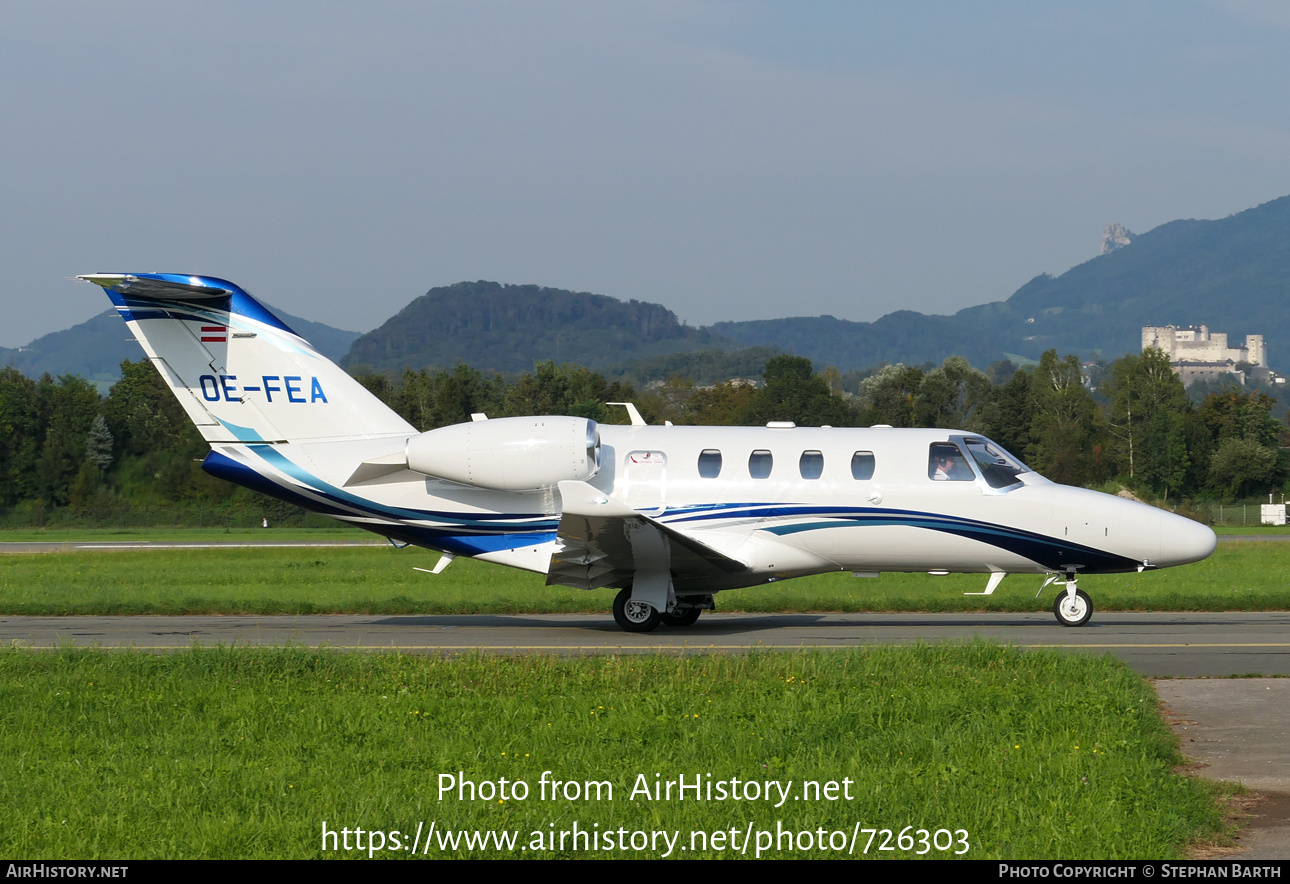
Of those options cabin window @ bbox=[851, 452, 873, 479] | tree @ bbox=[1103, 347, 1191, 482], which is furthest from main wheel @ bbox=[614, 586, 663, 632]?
tree @ bbox=[1103, 347, 1191, 482]

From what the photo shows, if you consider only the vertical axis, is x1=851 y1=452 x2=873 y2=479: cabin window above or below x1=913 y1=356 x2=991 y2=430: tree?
below

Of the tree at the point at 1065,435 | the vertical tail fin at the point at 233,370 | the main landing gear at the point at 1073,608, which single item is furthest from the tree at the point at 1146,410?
the vertical tail fin at the point at 233,370

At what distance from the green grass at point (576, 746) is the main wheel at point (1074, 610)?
5.55 meters

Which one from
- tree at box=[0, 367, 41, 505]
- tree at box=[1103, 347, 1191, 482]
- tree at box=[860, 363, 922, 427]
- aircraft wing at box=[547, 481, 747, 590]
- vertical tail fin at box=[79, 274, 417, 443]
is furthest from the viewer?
tree at box=[0, 367, 41, 505]

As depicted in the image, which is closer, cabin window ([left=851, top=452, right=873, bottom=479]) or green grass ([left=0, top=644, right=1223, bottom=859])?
green grass ([left=0, top=644, right=1223, bottom=859])

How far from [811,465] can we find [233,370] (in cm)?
851

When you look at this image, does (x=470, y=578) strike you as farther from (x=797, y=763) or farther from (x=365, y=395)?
(x=797, y=763)

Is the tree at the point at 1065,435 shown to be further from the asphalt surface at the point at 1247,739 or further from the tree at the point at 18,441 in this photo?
the tree at the point at 18,441

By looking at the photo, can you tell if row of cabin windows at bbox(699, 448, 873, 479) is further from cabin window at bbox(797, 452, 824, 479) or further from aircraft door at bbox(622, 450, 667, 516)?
aircraft door at bbox(622, 450, 667, 516)

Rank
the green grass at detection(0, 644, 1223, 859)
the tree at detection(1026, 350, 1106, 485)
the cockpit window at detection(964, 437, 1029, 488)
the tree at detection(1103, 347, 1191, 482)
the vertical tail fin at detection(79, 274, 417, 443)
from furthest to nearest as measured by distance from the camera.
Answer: the tree at detection(1103, 347, 1191, 482), the tree at detection(1026, 350, 1106, 485), the vertical tail fin at detection(79, 274, 417, 443), the cockpit window at detection(964, 437, 1029, 488), the green grass at detection(0, 644, 1223, 859)

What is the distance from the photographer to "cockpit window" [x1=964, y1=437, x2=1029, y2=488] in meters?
17.8

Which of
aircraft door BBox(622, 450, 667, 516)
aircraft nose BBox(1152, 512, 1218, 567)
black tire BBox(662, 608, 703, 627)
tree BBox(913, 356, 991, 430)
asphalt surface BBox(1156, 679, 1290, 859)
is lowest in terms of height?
black tire BBox(662, 608, 703, 627)

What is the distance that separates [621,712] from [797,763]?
203cm

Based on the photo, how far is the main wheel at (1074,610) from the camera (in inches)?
695
